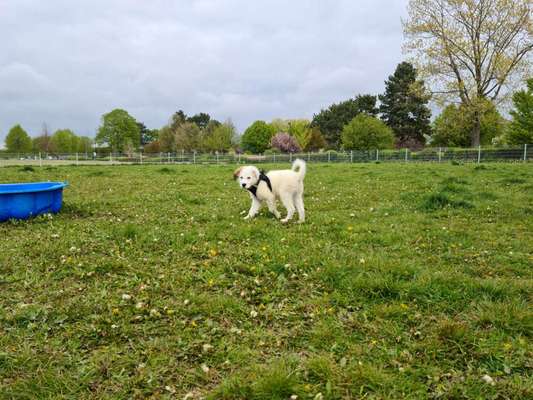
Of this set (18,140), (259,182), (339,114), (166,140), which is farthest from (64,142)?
(259,182)

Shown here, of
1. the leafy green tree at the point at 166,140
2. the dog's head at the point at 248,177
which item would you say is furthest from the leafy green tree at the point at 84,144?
the dog's head at the point at 248,177

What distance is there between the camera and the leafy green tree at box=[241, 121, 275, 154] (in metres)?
79.4

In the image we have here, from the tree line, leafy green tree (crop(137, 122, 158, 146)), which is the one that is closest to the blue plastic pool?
the tree line

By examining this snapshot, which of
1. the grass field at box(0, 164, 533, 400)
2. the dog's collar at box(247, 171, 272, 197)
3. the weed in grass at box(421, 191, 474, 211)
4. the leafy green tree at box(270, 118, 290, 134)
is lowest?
the grass field at box(0, 164, 533, 400)

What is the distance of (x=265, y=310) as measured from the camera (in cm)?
371

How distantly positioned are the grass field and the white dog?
0.93 metres

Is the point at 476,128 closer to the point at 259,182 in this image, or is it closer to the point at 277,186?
the point at 277,186

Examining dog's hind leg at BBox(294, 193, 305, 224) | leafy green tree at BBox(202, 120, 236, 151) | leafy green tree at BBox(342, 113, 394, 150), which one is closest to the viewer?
dog's hind leg at BBox(294, 193, 305, 224)

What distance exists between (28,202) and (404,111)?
219ft

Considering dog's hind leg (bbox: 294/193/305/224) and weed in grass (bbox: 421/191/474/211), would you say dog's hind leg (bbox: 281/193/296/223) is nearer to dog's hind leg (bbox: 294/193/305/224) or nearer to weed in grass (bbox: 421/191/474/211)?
dog's hind leg (bbox: 294/193/305/224)

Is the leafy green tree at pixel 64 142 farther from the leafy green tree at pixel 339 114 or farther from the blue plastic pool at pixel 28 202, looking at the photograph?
the blue plastic pool at pixel 28 202

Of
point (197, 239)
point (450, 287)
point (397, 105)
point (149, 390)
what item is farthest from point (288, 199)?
point (397, 105)

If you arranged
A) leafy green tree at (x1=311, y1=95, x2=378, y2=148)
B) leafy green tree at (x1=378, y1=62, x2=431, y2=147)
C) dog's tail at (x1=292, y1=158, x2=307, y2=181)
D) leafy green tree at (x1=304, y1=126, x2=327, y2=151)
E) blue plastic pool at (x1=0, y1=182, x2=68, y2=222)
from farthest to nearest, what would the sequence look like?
leafy green tree at (x1=304, y1=126, x2=327, y2=151), leafy green tree at (x1=311, y1=95, x2=378, y2=148), leafy green tree at (x1=378, y1=62, x2=431, y2=147), dog's tail at (x1=292, y1=158, x2=307, y2=181), blue plastic pool at (x1=0, y1=182, x2=68, y2=222)

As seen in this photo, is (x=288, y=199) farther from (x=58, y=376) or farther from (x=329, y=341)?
(x=58, y=376)
